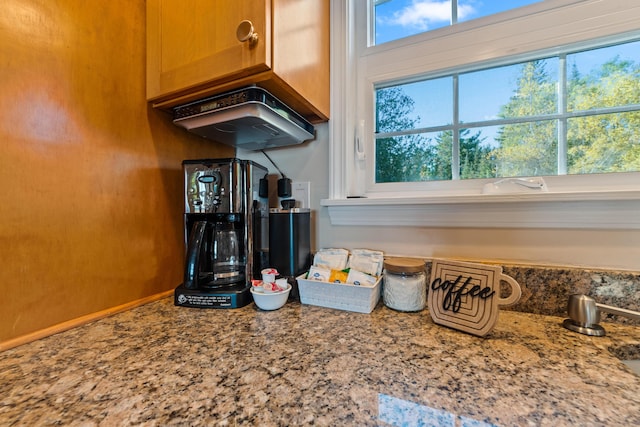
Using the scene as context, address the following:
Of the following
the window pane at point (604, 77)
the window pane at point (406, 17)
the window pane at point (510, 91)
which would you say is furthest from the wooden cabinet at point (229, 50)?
the window pane at point (604, 77)

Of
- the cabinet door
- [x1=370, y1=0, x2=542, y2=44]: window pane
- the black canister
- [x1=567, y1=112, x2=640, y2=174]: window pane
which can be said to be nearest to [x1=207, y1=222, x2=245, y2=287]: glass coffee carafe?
the black canister

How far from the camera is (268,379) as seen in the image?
1.35ft

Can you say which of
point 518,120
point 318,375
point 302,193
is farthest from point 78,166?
point 518,120

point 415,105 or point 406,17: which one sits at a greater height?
point 406,17

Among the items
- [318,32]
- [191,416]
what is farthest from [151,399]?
[318,32]

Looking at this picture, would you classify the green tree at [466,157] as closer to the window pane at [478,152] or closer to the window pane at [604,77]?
the window pane at [478,152]

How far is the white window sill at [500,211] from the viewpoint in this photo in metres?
0.63

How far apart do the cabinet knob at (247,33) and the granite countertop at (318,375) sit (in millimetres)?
690

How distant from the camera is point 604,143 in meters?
0.71

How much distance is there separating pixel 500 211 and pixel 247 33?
0.82m

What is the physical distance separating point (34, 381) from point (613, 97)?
1.44 metres

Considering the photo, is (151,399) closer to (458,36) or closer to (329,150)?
(329,150)

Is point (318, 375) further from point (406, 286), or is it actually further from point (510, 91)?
point (510, 91)

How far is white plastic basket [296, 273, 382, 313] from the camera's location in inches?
27.2
